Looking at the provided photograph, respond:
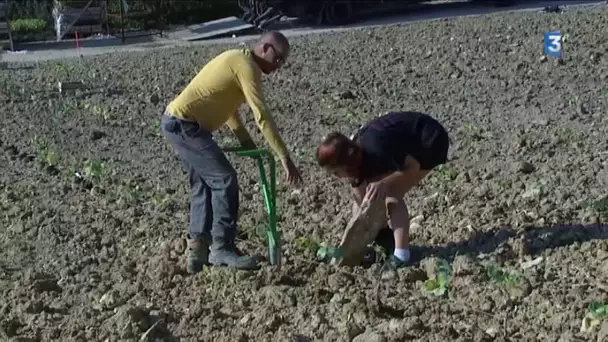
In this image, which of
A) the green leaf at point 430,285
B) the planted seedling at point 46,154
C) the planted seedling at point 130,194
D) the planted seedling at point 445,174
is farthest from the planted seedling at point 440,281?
the planted seedling at point 46,154

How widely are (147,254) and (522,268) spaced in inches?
92.6

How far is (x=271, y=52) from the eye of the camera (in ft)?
21.2

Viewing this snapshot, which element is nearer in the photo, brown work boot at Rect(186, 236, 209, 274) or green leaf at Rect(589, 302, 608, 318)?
green leaf at Rect(589, 302, 608, 318)

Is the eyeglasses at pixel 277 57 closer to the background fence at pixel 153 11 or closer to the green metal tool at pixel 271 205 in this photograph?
the green metal tool at pixel 271 205

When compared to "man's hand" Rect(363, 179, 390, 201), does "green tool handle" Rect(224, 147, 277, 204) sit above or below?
above

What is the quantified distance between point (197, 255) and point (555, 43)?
27.2 feet

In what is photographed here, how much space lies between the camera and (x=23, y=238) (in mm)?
7832

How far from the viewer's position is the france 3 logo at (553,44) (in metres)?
13.9

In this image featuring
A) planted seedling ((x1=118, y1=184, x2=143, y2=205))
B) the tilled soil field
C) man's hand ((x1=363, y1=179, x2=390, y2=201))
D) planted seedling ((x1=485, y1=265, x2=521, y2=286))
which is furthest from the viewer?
planted seedling ((x1=118, y1=184, x2=143, y2=205))

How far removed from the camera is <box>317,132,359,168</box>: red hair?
642 centimetres

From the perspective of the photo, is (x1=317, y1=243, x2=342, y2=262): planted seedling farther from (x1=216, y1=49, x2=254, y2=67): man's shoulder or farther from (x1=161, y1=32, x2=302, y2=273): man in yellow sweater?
(x1=216, y1=49, x2=254, y2=67): man's shoulder

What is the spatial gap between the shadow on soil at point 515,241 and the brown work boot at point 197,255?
1270 millimetres

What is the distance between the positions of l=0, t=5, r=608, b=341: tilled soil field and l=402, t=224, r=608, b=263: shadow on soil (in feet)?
0.05

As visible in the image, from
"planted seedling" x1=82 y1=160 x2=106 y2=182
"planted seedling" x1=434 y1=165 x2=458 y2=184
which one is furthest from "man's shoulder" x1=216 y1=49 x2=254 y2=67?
"planted seedling" x1=82 y1=160 x2=106 y2=182
